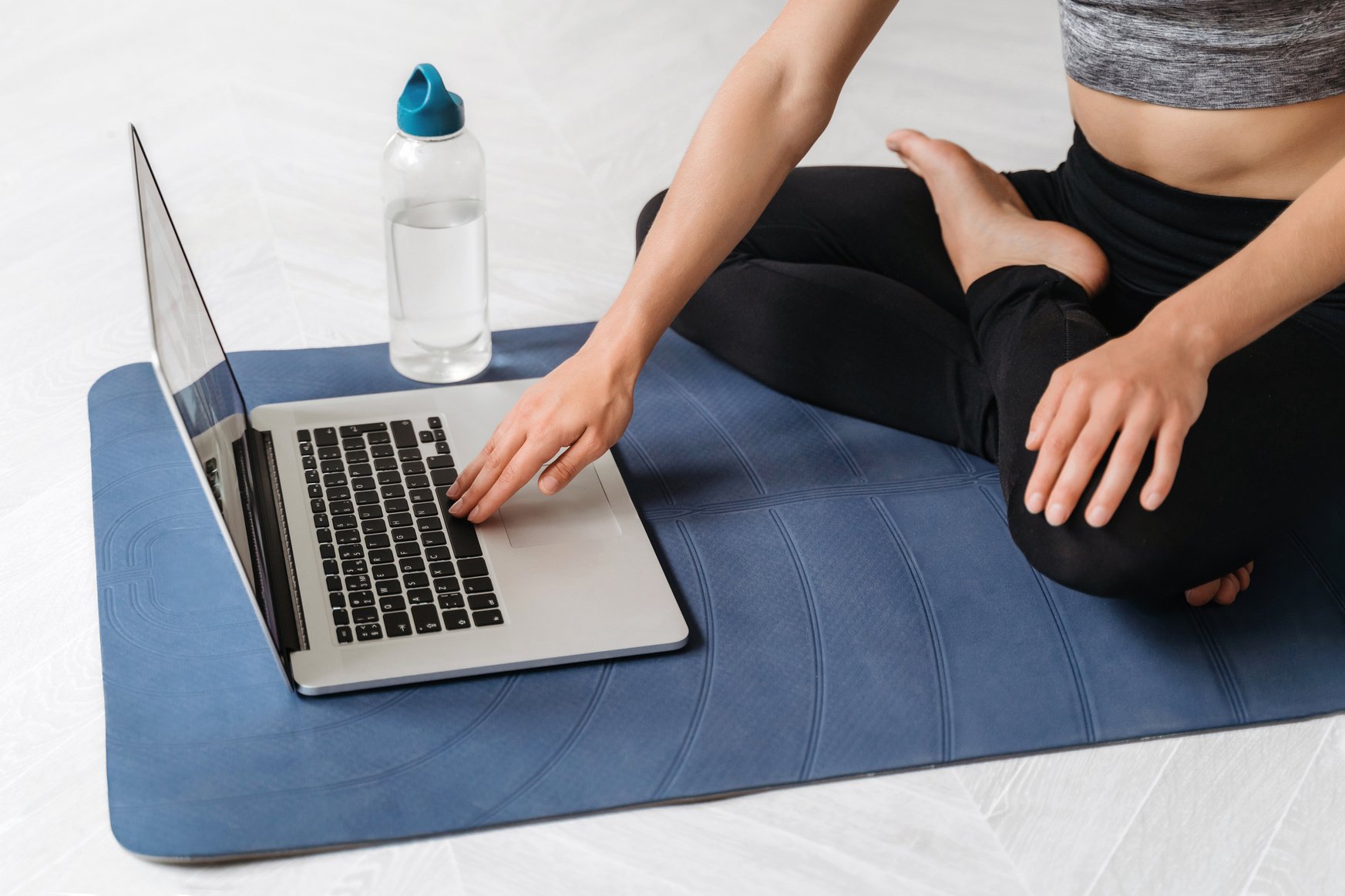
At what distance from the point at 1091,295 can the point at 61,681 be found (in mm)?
929

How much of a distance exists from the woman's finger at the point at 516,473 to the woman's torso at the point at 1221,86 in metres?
0.58

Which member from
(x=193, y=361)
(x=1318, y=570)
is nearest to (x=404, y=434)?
(x=193, y=361)

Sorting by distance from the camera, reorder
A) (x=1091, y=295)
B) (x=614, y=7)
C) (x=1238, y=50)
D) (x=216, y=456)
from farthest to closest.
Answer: (x=614, y=7), (x=1091, y=295), (x=1238, y=50), (x=216, y=456)

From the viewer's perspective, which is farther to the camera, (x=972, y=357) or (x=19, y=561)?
(x=972, y=357)

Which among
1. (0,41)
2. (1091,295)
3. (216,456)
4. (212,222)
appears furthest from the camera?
(0,41)

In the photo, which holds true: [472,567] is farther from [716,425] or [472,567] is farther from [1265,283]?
[1265,283]

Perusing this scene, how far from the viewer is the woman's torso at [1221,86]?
1012 mm

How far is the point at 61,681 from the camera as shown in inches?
38.2

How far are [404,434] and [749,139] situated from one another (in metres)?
0.41

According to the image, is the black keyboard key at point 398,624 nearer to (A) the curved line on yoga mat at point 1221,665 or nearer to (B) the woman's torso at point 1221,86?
(A) the curved line on yoga mat at point 1221,665

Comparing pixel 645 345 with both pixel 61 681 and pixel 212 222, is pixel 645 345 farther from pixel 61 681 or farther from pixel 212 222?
pixel 212 222

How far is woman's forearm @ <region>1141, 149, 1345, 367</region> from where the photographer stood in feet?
2.96

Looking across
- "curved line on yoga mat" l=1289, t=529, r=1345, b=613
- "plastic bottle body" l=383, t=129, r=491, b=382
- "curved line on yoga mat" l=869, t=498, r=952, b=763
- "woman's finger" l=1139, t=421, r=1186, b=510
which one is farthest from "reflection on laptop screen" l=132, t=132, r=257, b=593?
"curved line on yoga mat" l=1289, t=529, r=1345, b=613

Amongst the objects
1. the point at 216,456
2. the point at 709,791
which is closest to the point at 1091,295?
the point at 709,791
